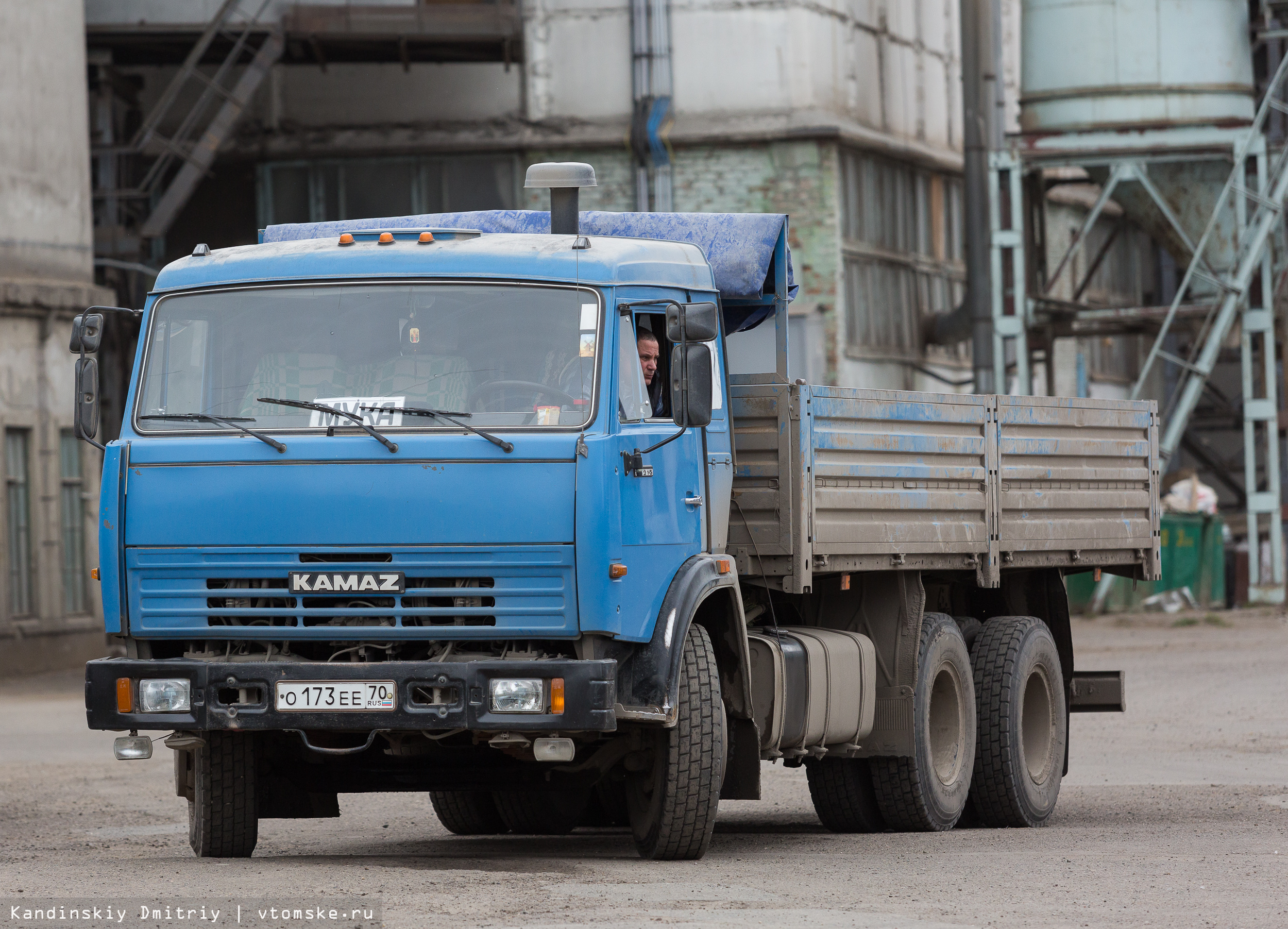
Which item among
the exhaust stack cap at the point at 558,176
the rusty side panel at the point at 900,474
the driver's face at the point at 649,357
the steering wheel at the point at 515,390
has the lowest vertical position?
the rusty side panel at the point at 900,474

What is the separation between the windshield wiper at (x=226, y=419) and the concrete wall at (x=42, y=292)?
15738 millimetres

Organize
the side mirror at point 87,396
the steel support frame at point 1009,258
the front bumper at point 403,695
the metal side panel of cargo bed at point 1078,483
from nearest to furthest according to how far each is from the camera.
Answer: the front bumper at point 403,695
the side mirror at point 87,396
the metal side panel of cargo bed at point 1078,483
the steel support frame at point 1009,258

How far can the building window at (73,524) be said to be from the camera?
25922 millimetres

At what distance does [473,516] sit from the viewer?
9070mm

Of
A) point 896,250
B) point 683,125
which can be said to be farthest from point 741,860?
point 896,250

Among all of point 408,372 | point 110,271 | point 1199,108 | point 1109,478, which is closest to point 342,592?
point 408,372

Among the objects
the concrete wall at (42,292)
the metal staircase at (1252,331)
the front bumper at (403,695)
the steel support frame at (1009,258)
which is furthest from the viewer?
the steel support frame at (1009,258)

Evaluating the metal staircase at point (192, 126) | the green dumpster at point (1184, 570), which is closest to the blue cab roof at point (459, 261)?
the metal staircase at point (192, 126)

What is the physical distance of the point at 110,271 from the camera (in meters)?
28.4

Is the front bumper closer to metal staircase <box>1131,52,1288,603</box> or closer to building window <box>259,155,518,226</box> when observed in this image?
metal staircase <box>1131,52,1288,603</box>

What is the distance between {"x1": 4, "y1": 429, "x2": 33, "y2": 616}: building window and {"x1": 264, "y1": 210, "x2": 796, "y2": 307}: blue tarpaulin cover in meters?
14.9

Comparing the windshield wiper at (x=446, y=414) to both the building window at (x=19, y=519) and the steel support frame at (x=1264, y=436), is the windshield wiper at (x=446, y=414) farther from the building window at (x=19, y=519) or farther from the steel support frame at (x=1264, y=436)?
the steel support frame at (x=1264, y=436)

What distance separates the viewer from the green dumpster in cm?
3027

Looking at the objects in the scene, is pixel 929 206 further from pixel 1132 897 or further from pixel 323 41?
pixel 1132 897
